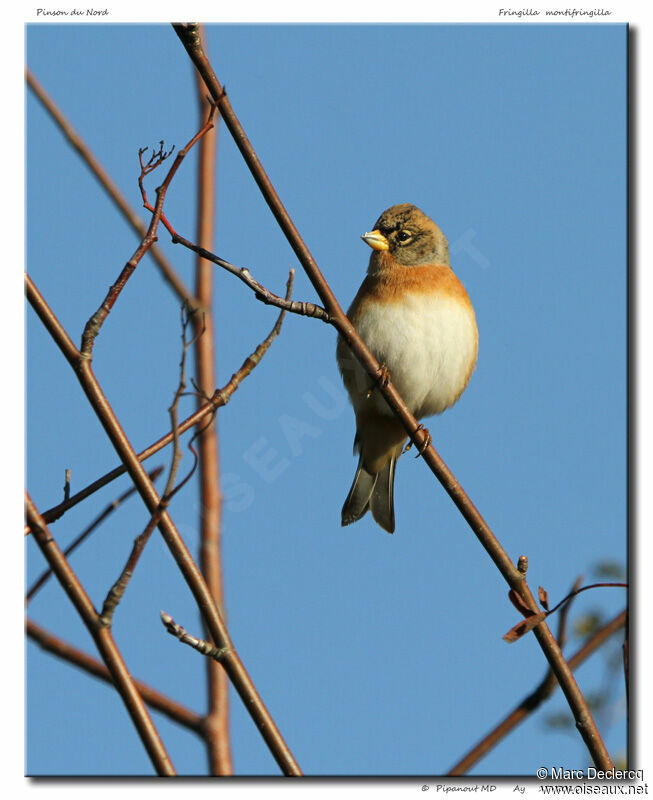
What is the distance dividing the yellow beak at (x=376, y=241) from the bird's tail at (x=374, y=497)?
1.33 meters

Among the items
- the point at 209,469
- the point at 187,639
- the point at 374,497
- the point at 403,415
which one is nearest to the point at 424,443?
the point at 403,415

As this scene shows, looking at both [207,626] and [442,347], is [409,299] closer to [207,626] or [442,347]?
[442,347]

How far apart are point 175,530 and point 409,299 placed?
10.1ft

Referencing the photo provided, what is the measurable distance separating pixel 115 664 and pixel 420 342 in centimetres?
339

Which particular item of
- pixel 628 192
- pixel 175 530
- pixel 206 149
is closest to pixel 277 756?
pixel 175 530

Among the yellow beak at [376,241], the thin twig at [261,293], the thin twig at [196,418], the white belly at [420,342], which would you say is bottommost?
the thin twig at [196,418]

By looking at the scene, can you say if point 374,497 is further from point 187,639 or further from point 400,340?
point 187,639

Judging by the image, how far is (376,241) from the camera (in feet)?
19.1

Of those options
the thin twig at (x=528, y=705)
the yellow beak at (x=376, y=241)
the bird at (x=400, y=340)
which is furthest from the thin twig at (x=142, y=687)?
the yellow beak at (x=376, y=241)

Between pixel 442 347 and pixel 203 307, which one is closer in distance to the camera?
pixel 203 307

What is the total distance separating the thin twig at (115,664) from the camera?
2227mm

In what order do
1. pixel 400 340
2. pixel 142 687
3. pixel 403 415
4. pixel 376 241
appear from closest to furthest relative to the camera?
pixel 142 687, pixel 403 415, pixel 400 340, pixel 376 241

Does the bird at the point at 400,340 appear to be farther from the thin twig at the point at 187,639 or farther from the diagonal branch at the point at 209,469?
the thin twig at the point at 187,639

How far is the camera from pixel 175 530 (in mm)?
2615
